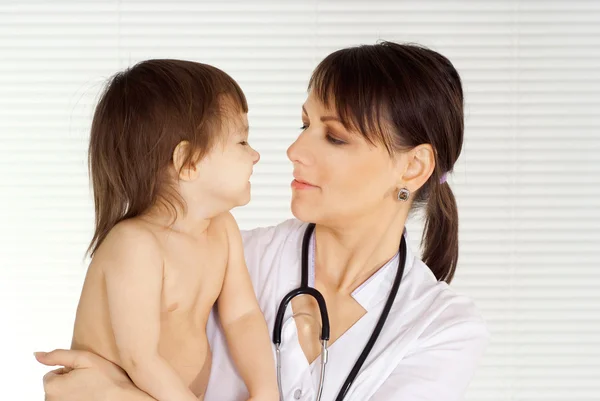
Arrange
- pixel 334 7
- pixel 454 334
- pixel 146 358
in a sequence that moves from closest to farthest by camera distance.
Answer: pixel 146 358 < pixel 454 334 < pixel 334 7

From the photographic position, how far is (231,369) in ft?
5.98

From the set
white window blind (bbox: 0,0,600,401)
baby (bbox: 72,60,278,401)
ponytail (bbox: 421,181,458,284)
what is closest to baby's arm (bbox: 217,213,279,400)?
baby (bbox: 72,60,278,401)

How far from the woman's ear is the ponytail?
0.25 feet

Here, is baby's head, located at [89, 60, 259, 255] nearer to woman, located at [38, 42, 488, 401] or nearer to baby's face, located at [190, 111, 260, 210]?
baby's face, located at [190, 111, 260, 210]

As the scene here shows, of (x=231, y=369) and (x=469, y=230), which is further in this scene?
(x=469, y=230)

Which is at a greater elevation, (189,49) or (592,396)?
(189,49)

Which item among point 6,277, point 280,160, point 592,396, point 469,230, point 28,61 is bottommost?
point 592,396

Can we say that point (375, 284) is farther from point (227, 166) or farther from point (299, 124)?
point (299, 124)

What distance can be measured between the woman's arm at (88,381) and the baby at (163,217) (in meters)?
0.02

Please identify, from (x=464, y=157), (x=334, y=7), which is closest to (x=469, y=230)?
(x=464, y=157)

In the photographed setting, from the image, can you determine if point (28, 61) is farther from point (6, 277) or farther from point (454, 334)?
point (454, 334)

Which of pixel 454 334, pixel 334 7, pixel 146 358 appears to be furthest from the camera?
pixel 334 7

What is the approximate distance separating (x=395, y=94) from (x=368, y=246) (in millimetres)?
373

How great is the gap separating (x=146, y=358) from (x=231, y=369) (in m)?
0.32
